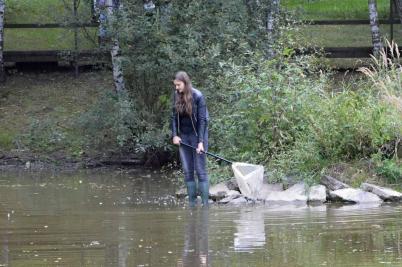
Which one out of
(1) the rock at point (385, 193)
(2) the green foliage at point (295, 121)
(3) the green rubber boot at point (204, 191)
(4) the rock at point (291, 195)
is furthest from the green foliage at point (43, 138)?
(1) the rock at point (385, 193)

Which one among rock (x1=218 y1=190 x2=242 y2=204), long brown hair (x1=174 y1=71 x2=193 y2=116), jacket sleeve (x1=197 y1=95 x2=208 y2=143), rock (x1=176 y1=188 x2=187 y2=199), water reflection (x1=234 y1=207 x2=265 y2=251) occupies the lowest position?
rock (x1=176 y1=188 x2=187 y2=199)

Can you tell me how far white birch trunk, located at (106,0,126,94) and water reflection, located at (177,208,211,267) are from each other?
6.48m

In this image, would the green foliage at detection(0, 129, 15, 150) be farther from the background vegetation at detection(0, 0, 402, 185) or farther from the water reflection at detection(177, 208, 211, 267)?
the water reflection at detection(177, 208, 211, 267)

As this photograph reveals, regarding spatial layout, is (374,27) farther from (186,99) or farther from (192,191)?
(186,99)

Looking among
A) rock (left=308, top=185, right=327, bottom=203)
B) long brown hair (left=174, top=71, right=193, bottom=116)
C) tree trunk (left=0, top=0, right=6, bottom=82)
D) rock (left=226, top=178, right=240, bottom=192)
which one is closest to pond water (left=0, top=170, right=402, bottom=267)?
Result: rock (left=308, top=185, right=327, bottom=203)

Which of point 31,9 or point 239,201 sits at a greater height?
point 31,9

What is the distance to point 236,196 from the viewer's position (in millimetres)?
12375

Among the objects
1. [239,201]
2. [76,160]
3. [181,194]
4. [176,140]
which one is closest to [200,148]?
[176,140]

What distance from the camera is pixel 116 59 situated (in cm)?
1720

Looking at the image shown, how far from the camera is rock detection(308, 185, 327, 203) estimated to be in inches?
469

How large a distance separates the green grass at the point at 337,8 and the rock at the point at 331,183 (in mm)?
14521

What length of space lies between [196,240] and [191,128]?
309 cm

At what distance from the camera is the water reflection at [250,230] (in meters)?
8.52

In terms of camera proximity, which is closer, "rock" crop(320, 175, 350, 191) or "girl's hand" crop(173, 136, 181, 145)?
"girl's hand" crop(173, 136, 181, 145)
